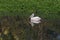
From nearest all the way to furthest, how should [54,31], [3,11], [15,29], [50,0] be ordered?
1. [15,29]
2. [54,31]
3. [3,11]
4. [50,0]

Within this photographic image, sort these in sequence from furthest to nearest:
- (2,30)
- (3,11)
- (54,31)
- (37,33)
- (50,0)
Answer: (50,0), (3,11), (54,31), (37,33), (2,30)

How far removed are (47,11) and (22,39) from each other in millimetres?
2040

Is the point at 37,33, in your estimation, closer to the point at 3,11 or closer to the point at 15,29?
the point at 15,29

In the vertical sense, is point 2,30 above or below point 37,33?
above

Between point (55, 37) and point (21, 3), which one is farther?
point (21, 3)

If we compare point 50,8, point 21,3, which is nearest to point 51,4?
point 50,8

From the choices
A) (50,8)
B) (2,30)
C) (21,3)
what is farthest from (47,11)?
(2,30)

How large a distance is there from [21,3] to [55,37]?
1861 millimetres

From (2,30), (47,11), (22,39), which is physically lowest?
(47,11)

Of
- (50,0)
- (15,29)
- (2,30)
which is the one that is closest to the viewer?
(2,30)

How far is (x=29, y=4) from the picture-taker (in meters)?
6.15

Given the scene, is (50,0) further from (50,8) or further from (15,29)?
A: (15,29)

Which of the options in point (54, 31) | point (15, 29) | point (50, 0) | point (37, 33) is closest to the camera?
point (15, 29)

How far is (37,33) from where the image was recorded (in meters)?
4.38
